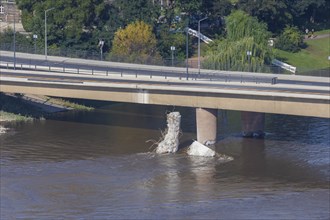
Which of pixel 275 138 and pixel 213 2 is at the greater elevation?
pixel 213 2

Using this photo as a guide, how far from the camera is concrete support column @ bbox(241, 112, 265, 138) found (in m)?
59.5

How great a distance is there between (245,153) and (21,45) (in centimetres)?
3656

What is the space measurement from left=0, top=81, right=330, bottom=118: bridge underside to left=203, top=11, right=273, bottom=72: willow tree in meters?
18.7

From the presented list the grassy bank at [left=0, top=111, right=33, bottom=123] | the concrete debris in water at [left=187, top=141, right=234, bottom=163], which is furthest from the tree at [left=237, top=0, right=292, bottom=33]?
the concrete debris in water at [left=187, top=141, right=234, bottom=163]

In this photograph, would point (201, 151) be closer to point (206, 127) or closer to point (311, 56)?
point (206, 127)

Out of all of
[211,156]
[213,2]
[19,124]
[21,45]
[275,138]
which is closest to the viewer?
[211,156]

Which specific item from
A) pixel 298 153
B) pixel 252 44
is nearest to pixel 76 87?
pixel 298 153

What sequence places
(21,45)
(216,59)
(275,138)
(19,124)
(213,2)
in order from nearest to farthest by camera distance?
(275,138), (19,124), (216,59), (21,45), (213,2)

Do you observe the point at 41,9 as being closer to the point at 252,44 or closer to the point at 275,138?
the point at 252,44

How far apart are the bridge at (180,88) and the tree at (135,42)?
1497cm

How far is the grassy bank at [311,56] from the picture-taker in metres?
96.9

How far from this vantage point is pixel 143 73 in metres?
67.4

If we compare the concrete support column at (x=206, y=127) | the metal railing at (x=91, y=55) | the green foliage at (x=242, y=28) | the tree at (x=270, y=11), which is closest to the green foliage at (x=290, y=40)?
the tree at (x=270, y=11)

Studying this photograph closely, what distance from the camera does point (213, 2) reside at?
98.6 m
